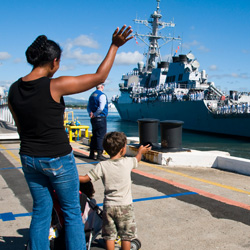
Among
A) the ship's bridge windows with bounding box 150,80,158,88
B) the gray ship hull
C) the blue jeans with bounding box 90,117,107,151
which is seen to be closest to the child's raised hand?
the blue jeans with bounding box 90,117,107,151

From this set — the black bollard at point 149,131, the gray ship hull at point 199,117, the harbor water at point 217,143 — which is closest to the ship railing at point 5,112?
the harbor water at point 217,143

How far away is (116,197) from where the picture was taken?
8.40 feet

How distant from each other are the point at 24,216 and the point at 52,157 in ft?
5.66

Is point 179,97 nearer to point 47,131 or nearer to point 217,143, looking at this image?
point 217,143

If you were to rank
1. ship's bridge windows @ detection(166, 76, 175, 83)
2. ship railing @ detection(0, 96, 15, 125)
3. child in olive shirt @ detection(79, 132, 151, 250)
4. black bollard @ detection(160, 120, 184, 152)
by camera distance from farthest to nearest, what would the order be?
ship's bridge windows @ detection(166, 76, 175, 83) < ship railing @ detection(0, 96, 15, 125) < black bollard @ detection(160, 120, 184, 152) < child in olive shirt @ detection(79, 132, 151, 250)

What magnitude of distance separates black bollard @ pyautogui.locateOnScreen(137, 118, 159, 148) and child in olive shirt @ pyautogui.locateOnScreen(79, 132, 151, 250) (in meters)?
5.06

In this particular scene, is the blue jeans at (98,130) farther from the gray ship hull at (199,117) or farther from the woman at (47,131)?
the gray ship hull at (199,117)

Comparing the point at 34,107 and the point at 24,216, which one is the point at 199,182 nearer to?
the point at 24,216

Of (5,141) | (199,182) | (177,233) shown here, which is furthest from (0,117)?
(177,233)

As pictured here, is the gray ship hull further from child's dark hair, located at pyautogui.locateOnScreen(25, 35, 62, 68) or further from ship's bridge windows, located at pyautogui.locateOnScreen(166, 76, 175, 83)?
child's dark hair, located at pyautogui.locateOnScreen(25, 35, 62, 68)

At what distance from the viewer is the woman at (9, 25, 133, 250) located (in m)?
2.06

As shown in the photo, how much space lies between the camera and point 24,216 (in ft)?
11.4

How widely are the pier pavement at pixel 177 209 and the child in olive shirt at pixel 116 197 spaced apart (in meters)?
0.33

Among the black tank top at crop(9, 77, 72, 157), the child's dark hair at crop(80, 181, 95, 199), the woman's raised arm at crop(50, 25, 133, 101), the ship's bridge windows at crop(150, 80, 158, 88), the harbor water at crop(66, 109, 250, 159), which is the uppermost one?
the ship's bridge windows at crop(150, 80, 158, 88)
